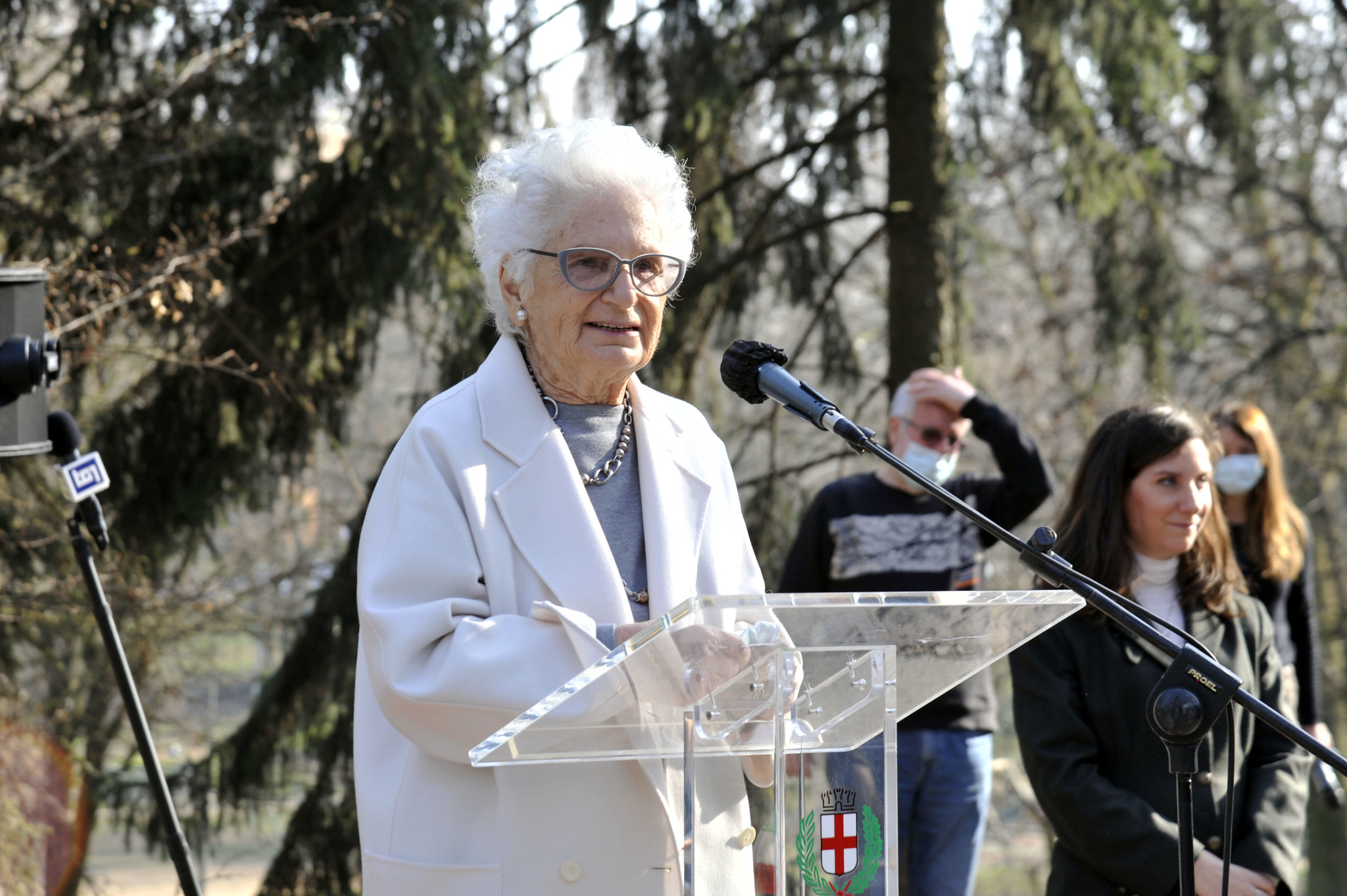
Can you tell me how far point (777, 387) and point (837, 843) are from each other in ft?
2.33

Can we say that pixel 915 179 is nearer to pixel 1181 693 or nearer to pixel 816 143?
pixel 816 143

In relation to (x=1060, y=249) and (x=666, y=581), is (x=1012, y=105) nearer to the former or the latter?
(x=666, y=581)

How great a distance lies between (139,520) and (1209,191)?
34.4ft

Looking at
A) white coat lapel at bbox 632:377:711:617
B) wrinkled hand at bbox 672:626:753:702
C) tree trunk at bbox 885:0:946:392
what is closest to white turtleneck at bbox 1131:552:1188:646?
white coat lapel at bbox 632:377:711:617

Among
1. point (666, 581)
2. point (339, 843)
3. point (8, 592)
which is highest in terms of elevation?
point (666, 581)

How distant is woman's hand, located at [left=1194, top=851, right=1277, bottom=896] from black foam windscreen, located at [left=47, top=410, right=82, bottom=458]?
2879 millimetres

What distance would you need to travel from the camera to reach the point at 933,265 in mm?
6109

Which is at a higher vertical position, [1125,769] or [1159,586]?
[1159,586]

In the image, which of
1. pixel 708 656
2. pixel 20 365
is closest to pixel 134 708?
pixel 20 365

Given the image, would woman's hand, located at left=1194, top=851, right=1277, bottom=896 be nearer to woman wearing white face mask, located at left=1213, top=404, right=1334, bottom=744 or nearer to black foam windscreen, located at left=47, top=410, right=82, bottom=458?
woman wearing white face mask, located at left=1213, top=404, right=1334, bottom=744

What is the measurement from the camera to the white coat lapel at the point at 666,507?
2076 mm

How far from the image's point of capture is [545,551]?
201 cm

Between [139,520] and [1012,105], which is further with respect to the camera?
[1012,105]

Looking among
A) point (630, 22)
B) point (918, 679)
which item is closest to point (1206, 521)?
point (918, 679)
